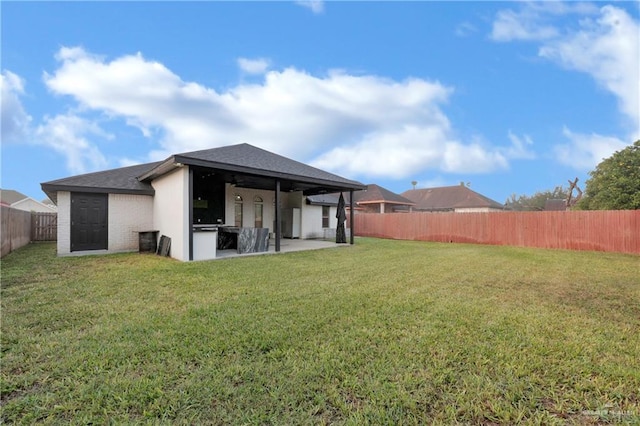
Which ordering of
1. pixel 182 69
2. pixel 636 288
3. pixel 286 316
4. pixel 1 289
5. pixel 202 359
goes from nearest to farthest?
pixel 202 359 < pixel 286 316 < pixel 1 289 < pixel 636 288 < pixel 182 69

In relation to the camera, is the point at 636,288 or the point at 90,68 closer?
the point at 636,288

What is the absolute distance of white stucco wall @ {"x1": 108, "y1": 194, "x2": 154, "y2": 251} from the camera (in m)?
9.88

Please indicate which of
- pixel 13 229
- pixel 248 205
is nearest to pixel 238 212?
pixel 248 205

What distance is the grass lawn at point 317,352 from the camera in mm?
1941

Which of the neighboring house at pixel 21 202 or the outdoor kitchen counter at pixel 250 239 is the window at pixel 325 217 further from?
the neighboring house at pixel 21 202

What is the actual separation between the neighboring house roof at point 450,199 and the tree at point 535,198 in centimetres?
1577

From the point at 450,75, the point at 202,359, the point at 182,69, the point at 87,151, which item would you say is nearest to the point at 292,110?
the point at 182,69

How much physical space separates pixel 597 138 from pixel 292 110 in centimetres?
1660

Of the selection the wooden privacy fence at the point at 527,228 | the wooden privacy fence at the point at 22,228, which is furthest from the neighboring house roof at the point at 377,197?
the wooden privacy fence at the point at 22,228

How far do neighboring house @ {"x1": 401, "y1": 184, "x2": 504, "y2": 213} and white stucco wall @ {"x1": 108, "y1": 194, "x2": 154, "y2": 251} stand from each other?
90.4ft

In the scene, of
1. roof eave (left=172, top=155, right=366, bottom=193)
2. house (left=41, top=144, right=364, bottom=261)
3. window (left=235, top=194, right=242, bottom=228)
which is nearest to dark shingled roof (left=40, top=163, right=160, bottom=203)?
house (left=41, top=144, right=364, bottom=261)

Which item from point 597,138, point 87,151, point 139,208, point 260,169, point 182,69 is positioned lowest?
point 139,208

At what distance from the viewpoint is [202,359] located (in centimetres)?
254

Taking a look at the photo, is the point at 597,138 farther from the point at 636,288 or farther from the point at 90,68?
the point at 90,68
